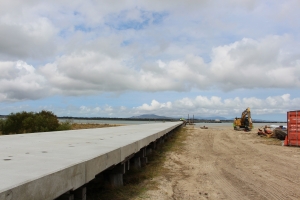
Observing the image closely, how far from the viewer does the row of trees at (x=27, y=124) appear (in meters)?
29.4

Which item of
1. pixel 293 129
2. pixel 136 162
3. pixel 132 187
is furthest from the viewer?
pixel 293 129

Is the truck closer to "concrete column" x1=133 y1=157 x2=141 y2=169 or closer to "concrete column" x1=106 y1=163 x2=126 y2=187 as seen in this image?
"concrete column" x1=133 y1=157 x2=141 y2=169

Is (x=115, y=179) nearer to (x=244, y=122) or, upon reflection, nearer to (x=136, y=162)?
(x=136, y=162)

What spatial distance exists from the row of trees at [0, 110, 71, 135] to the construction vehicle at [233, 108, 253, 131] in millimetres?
22603

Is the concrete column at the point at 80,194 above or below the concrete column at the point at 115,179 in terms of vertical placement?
above

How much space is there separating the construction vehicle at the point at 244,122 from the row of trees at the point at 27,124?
22603 millimetres

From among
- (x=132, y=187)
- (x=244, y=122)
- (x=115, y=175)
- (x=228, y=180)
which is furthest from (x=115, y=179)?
(x=244, y=122)

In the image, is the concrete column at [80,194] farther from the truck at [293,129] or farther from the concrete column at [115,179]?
the truck at [293,129]

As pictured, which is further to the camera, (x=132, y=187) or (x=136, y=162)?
(x=136, y=162)

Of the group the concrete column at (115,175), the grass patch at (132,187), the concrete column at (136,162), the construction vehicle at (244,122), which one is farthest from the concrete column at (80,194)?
the construction vehicle at (244,122)

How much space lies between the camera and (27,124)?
2983 cm

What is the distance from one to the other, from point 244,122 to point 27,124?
27.2 metres

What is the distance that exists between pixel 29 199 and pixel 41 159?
53.0 inches

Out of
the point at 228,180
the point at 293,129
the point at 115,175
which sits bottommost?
the point at 228,180
